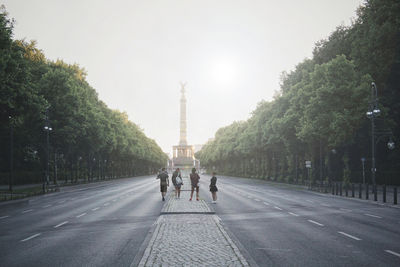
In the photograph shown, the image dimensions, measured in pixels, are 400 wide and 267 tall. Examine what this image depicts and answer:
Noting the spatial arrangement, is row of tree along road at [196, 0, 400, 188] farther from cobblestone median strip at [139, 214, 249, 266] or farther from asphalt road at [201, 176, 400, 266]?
cobblestone median strip at [139, 214, 249, 266]

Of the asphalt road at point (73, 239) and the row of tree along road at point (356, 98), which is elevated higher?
the row of tree along road at point (356, 98)

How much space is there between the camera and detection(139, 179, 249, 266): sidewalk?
28.5ft

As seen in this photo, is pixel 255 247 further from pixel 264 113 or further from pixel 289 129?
pixel 264 113

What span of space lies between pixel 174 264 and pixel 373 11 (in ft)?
144

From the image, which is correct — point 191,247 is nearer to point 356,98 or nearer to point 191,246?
point 191,246

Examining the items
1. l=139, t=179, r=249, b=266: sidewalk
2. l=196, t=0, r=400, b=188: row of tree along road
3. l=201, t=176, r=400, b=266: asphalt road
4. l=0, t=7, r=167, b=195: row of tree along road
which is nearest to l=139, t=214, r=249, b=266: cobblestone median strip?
l=139, t=179, r=249, b=266: sidewalk

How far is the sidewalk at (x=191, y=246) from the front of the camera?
870 centimetres

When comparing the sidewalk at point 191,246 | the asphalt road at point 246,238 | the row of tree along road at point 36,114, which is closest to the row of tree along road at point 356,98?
the asphalt road at point 246,238

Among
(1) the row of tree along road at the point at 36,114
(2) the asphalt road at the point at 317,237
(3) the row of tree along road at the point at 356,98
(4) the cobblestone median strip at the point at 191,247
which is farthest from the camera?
(3) the row of tree along road at the point at 356,98

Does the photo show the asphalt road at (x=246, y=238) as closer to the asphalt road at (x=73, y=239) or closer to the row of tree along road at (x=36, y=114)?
the asphalt road at (x=73, y=239)

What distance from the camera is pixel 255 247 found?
11.0 m

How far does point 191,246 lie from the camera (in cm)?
1040

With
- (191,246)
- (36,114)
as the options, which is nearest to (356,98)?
(36,114)

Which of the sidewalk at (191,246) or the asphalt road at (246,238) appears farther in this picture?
the asphalt road at (246,238)
